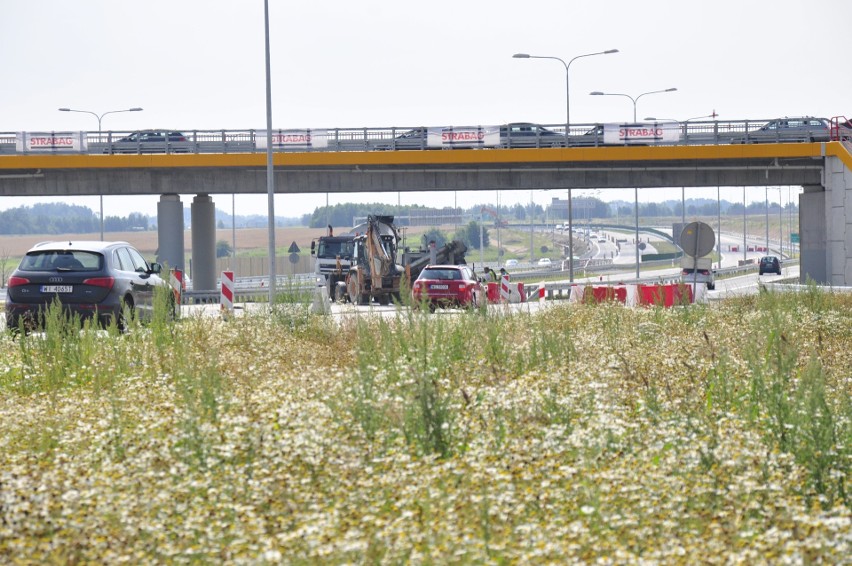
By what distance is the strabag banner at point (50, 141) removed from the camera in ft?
144

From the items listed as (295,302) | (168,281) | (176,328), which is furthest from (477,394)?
(295,302)

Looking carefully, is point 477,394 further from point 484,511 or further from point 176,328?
point 176,328

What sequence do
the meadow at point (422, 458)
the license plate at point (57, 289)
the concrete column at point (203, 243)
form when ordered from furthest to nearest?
the concrete column at point (203, 243) < the license plate at point (57, 289) < the meadow at point (422, 458)

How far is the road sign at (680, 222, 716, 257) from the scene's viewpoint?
Answer: 23625 millimetres

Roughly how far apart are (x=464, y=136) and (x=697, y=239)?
69.4 feet

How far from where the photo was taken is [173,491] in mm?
6922

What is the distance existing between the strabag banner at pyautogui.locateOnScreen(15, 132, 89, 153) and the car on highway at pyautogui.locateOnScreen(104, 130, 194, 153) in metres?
1.09

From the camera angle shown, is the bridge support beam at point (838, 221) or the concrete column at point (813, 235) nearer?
the bridge support beam at point (838, 221)

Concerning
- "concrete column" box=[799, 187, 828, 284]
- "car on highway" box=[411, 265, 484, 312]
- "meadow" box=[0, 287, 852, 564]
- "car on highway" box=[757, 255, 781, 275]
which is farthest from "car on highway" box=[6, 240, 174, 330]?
"car on highway" box=[757, 255, 781, 275]

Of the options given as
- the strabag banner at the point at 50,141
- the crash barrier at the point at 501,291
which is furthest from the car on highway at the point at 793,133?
the strabag banner at the point at 50,141

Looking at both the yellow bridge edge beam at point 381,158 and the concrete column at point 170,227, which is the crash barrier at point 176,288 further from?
the concrete column at point 170,227

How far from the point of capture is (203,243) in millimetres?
48250

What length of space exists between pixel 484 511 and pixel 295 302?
11420 millimetres

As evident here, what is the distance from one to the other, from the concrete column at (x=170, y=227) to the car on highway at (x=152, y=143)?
228 cm
